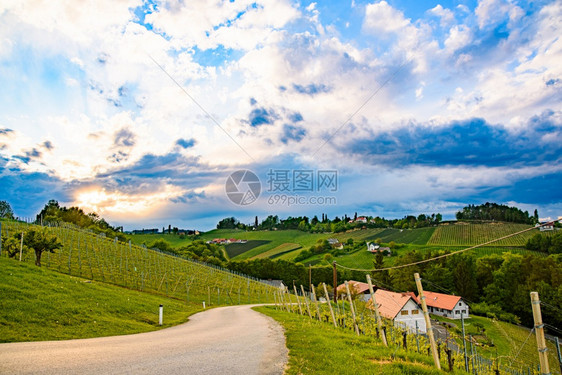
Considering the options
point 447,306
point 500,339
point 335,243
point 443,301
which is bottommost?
point 500,339

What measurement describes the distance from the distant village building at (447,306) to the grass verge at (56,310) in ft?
176

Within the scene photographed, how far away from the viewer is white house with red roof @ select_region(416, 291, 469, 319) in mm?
59031

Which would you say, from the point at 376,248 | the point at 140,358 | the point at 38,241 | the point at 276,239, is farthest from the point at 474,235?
the point at 140,358

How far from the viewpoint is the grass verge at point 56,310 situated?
10.9 metres

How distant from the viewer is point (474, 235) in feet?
372

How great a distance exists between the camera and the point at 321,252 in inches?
4695

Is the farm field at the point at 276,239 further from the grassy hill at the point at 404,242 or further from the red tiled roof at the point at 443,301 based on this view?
the red tiled roof at the point at 443,301

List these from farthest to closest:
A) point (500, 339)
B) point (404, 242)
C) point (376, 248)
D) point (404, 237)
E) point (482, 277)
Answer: point (404, 237) < point (404, 242) < point (376, 248) < point (482, 277) < point (500, 339)

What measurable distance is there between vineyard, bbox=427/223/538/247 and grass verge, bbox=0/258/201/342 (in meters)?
106

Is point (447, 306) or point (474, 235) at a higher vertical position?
point (474, 235)

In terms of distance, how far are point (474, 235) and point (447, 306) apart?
6531 centimetres

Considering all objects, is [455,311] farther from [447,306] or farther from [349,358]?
[349,358]

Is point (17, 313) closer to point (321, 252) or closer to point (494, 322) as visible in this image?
point (494, 322)

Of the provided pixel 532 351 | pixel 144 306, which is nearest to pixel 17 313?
pixel 144 306
